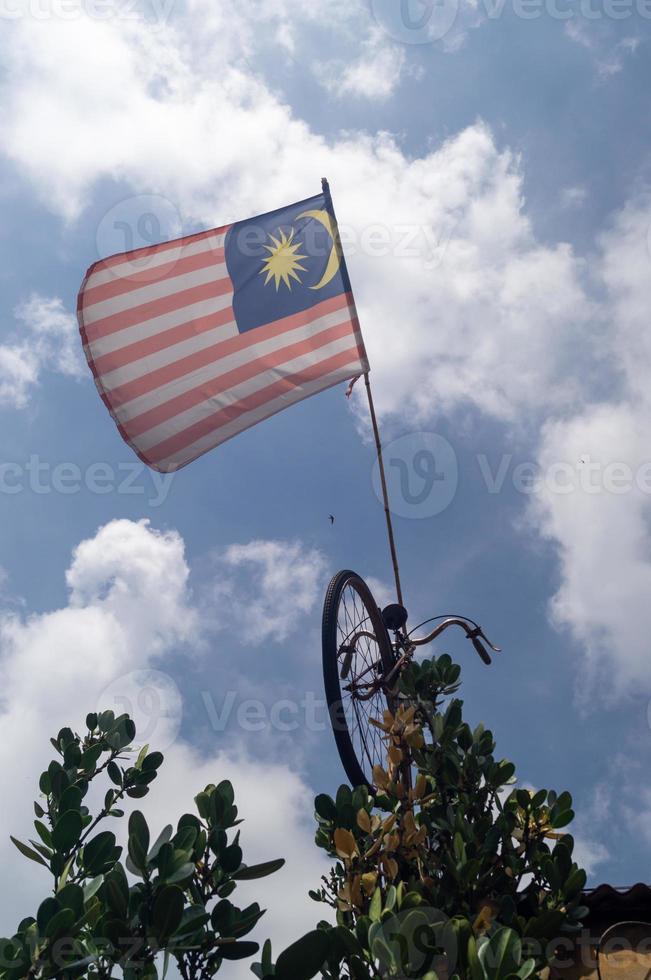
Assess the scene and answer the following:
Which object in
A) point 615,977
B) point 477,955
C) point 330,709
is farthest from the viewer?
point 330,709

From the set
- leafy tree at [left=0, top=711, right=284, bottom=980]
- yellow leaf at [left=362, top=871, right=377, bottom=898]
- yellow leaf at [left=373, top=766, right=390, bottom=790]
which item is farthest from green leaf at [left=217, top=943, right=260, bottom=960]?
yellow leaf at [left=373, top=766, right=390, bottom=790]

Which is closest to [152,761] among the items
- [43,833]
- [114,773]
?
[114,773]

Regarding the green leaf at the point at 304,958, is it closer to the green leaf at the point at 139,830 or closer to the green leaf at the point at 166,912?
the green leaf at the point at 166,912

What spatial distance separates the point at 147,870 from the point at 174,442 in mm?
4835

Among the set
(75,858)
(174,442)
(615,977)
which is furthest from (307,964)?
(174,442)

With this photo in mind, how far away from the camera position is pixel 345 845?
4.33 m

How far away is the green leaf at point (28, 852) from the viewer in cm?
375

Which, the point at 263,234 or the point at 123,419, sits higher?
the point at 263,234

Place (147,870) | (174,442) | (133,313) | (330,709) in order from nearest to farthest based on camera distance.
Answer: (147,870)
(330,709)
(174,442)
(133,313)

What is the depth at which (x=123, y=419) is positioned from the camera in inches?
299

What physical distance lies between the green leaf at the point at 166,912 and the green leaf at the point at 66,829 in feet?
2.66

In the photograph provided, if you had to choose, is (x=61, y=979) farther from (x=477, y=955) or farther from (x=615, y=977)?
(x=615, y=977)

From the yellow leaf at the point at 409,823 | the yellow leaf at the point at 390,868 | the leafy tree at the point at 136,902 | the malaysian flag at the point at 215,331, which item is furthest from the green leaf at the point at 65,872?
the malaysian flag at the point at 215,331

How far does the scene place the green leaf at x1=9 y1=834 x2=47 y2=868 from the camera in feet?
12.3
